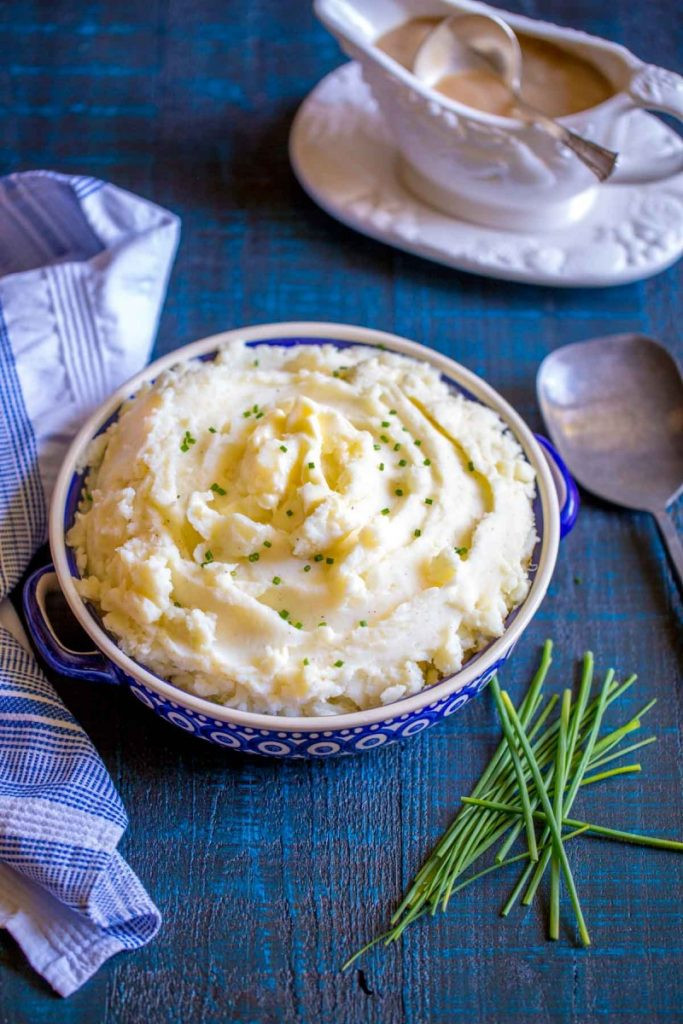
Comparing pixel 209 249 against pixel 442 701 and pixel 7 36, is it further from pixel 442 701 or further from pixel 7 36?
pixel 442 701

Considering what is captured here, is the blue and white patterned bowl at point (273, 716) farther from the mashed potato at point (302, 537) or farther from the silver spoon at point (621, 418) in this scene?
the silver spoon at point (621, 418)

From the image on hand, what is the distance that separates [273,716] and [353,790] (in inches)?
15.6

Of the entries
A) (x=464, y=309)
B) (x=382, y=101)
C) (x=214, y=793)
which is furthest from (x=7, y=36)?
(x=214, y=793)

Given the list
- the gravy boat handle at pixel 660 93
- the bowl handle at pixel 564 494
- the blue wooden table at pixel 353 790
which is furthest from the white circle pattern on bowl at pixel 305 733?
the gravy boat handle at pixel 660 93

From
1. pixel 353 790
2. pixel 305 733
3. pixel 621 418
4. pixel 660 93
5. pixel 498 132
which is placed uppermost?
pixel 660 93

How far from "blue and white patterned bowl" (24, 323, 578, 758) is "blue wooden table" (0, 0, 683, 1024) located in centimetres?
19

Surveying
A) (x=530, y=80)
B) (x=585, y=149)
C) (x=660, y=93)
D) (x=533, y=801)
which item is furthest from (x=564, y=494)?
(x=530, y=80)

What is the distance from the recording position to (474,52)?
313 cm

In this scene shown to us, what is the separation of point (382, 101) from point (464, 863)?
2071 millimetres

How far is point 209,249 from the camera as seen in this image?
3.32 metres

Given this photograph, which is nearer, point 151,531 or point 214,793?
point 151,531

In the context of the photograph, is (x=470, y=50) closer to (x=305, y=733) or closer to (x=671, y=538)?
(x=671, y=538)

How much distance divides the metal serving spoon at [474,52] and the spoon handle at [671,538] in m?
0.95

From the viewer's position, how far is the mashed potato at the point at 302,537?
2137 millimetres
